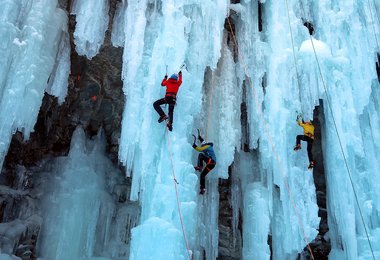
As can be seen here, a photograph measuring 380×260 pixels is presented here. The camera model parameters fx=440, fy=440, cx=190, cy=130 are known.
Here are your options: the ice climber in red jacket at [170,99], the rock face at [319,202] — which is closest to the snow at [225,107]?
the ice climber in red jacket at [170,99]

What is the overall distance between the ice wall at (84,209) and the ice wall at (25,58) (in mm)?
2097

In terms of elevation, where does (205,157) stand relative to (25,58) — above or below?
below

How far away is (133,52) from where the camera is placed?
8461 millimetres

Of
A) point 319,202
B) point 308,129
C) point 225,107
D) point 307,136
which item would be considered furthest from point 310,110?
point 319,202

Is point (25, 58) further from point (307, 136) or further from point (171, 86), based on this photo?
point (307, 136)

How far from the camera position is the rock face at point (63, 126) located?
30.9 feet

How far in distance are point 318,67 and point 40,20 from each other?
5.73m

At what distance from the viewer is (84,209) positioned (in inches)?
384

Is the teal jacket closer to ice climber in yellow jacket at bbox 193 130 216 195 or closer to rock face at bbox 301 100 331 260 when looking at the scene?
ice climber in yellow jacket at bbox 193 130 216 195

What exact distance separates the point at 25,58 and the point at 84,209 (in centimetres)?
354

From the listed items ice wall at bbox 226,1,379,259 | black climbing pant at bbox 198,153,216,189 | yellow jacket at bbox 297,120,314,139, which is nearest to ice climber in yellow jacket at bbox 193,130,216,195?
black climbing pant at bbox 198,153,216,189

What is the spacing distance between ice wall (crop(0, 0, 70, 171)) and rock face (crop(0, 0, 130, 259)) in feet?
2.82

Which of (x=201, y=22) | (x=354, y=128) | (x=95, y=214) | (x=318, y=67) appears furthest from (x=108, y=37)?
(x=354, y=128)

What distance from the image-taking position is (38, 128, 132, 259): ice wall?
30.8 ft
